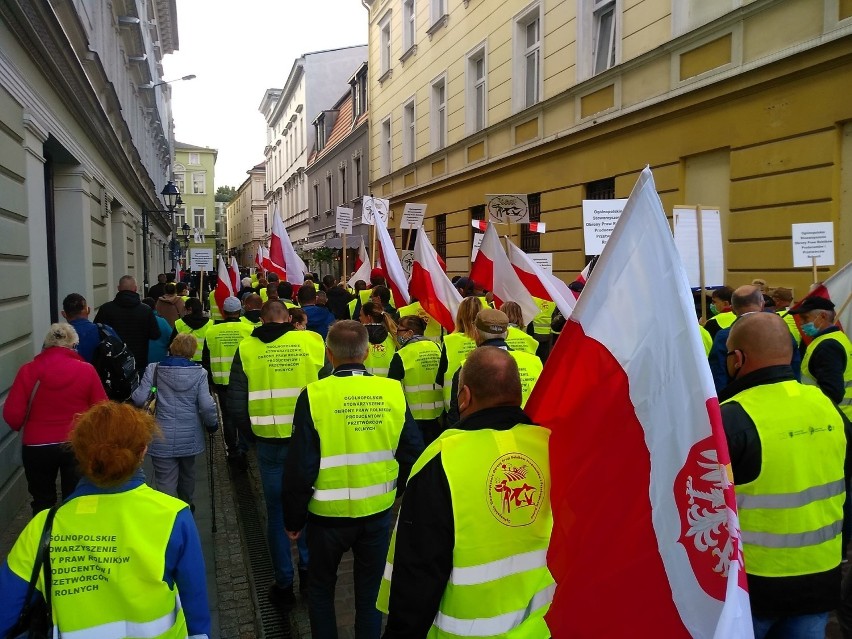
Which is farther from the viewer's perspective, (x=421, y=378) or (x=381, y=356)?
(x=381, y=356)

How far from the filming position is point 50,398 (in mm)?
4410

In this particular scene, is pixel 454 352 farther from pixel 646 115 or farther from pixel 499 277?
pixel 646 115

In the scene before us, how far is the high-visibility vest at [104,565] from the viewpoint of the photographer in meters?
2.09

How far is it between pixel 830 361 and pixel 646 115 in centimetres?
726

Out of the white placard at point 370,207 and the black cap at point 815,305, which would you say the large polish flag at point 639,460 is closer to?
the black cap at point 815,305

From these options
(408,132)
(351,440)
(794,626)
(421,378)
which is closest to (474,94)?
(408,132)

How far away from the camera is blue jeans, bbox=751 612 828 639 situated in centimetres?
249

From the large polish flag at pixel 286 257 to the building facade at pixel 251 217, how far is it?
52.2m

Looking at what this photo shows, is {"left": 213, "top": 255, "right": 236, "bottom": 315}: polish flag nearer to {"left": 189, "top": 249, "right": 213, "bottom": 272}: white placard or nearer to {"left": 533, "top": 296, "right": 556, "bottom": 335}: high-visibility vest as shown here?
{"left": 189, "top": 249, "right": 213, "bottom": 272}: white placard

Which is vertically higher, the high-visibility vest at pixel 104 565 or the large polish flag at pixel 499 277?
the large polish flag at pixel 499 277

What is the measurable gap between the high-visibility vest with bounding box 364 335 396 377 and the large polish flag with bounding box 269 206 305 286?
19.1 ft

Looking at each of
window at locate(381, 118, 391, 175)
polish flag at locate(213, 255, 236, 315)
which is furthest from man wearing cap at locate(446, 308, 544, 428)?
window at locate(381, 118, 391, 175)

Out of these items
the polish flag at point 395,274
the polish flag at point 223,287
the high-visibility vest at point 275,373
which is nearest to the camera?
the high-visibility vest at point 275,373

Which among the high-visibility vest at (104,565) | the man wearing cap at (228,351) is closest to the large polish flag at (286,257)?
the man wearing cap at (228,351)
